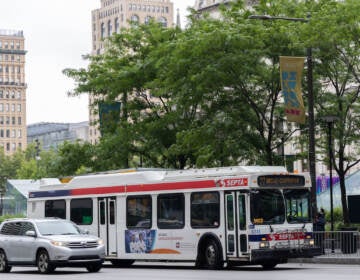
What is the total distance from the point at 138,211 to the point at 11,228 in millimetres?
4384

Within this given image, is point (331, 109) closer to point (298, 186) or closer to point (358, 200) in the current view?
point (358, 200)

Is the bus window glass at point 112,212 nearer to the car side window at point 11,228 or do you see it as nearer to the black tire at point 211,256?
the car side window at point 11,228

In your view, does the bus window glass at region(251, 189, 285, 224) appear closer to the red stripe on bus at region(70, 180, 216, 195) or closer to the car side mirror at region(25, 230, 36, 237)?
the red stripe on bus at region(70, 180, 216, 195)

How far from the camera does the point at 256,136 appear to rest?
1604 inches

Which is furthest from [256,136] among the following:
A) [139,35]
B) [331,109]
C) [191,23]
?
[139,35]

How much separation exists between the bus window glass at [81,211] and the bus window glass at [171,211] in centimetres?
391

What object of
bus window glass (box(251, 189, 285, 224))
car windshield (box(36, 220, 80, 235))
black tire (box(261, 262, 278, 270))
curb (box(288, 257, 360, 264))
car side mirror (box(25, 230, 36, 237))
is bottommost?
black tire (box(261, 262, 278, 270))

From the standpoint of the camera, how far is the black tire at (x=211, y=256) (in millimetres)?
28656

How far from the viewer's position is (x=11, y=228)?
1198 inches

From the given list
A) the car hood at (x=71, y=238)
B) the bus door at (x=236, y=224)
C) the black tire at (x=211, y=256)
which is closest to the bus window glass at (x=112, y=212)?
the car hood at (x=71, y=238)

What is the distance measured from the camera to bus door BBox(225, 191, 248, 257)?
91.6 feet

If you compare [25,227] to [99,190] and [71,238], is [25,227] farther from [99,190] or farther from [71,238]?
[99,190]

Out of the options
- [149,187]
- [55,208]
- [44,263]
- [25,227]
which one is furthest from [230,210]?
[55,208]

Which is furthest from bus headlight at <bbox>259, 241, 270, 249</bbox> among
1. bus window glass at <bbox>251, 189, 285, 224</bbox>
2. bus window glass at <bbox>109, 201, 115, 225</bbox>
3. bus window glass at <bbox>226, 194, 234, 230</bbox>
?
bus window glass at <bbox>109, 201, 115, 225</bbox>
